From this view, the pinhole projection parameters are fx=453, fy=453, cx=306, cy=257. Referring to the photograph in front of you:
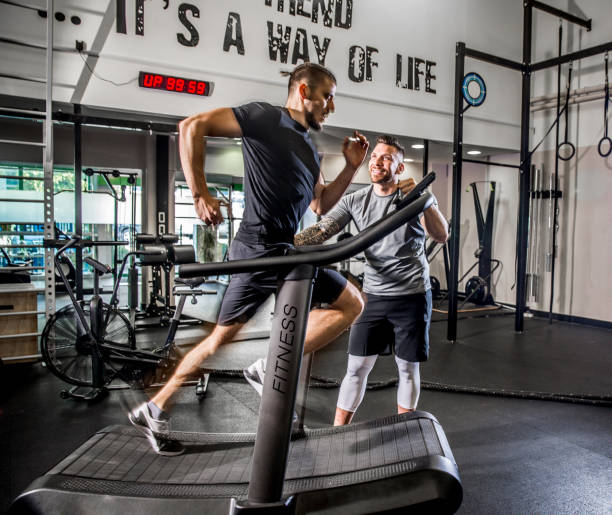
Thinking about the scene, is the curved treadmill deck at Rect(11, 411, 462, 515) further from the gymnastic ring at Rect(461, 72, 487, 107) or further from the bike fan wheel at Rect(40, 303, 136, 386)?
the gymnastic ring at Rect(461, 72, 487, 107)

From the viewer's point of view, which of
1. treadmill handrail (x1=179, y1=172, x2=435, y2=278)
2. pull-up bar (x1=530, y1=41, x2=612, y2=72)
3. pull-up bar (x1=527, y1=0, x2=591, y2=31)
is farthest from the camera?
pull-up bar (x1=527, y1=0, x2=591, y2=31)

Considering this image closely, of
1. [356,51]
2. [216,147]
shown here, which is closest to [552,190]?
[356,51]

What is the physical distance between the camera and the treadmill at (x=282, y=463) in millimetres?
1113

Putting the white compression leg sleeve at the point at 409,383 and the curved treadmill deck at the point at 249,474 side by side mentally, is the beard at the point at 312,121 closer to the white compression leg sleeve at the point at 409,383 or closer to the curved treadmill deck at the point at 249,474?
the white compression leg sleeve at the point at 409,383

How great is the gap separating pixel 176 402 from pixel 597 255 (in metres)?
5.81

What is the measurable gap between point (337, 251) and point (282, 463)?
21.2 inches

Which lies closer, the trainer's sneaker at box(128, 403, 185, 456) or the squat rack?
the trainer's sneaker at box(128, 403, 185, 456)

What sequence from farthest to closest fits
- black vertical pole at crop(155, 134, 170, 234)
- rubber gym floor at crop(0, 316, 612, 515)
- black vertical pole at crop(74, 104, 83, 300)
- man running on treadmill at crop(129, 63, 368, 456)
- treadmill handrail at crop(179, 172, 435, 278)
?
1. black vertical pole at crop(155, 134, 170, 234)
2. black vertical pole at crop(74, 104, 83, 300)
3. rubber gym floor at crop(0, 316, 612, 515)
4. man running on treadmill at crop(129, 63, 368, 456)
5. treadmill handrail at crop(179, 172, 435, 278)

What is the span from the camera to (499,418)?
2.83m

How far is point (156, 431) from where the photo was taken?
1.86 m

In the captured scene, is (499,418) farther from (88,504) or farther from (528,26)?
(528,26)

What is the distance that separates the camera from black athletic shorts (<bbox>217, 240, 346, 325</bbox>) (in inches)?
69.0

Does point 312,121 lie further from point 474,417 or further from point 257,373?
point 474,417

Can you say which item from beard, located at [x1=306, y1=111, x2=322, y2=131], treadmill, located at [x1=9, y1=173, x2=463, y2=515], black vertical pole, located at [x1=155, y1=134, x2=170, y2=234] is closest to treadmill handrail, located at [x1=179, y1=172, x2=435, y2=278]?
treadmill, located at [x1=9, y1=173, x2=463, y2=515]
